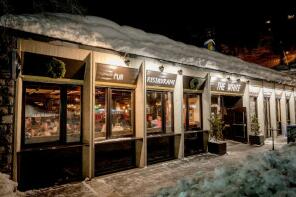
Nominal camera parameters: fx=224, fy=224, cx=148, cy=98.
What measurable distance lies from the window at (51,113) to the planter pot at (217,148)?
20.7 ft

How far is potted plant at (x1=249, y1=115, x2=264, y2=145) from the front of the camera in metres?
12.7

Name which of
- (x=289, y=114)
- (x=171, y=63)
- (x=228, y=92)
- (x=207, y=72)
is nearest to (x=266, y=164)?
(x=171, y=63)

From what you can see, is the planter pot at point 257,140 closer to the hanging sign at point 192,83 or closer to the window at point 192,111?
the window at point 192,111

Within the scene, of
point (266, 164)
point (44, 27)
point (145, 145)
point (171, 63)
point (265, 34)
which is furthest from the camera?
point (265, 34)

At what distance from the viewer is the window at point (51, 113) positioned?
6316 mm

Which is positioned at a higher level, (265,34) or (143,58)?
(265,34)

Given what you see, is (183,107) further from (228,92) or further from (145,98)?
(228,92)

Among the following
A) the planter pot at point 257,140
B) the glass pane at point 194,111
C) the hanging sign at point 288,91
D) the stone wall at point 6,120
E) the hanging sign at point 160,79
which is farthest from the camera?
the hanging sign at point 288,91

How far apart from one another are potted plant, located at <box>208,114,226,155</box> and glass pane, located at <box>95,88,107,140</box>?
526 cm

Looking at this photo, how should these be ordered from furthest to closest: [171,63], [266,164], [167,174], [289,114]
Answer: [289,114] → [171,63] → [167,174] → [266,164]

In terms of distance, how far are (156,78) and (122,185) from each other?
424 centimetres

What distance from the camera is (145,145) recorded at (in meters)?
8.34

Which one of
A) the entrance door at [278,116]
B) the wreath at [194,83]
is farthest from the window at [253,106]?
the wreath at [194,83]

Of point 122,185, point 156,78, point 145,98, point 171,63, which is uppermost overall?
point 171,63
